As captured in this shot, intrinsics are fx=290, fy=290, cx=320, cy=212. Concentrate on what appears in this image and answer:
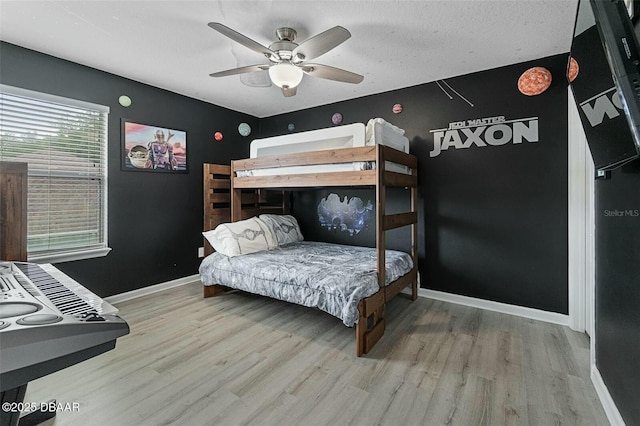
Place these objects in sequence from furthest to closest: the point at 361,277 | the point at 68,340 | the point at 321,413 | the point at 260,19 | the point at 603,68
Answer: the point at 361,277 < the point at 260,19 < the point at 321,413 < the point at 603,68 < the point at 68,340

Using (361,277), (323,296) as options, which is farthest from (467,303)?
(323,296)

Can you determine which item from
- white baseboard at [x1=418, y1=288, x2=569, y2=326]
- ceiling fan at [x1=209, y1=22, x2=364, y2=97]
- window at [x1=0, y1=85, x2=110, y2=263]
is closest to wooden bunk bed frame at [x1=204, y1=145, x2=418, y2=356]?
white baseboard at [x1=418, y1=288, x2=569, y2=326]

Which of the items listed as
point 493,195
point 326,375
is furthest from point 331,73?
point 326,375

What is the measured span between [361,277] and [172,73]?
272 cm

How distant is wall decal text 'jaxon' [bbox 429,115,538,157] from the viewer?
2691mm

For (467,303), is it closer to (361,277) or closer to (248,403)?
(361,277)

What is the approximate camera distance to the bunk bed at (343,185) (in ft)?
7.52

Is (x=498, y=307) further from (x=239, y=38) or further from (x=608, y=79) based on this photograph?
(x=239, y=38)

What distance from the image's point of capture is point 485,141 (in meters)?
2.88

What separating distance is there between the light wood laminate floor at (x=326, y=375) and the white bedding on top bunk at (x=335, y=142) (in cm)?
140

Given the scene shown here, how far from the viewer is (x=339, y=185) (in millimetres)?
2555

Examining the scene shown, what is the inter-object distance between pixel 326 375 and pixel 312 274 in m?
0.76

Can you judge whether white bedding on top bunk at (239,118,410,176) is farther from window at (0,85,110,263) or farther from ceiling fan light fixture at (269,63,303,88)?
window at (0,85,110,263)

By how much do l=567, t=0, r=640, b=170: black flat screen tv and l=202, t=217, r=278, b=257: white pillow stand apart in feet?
9.18
